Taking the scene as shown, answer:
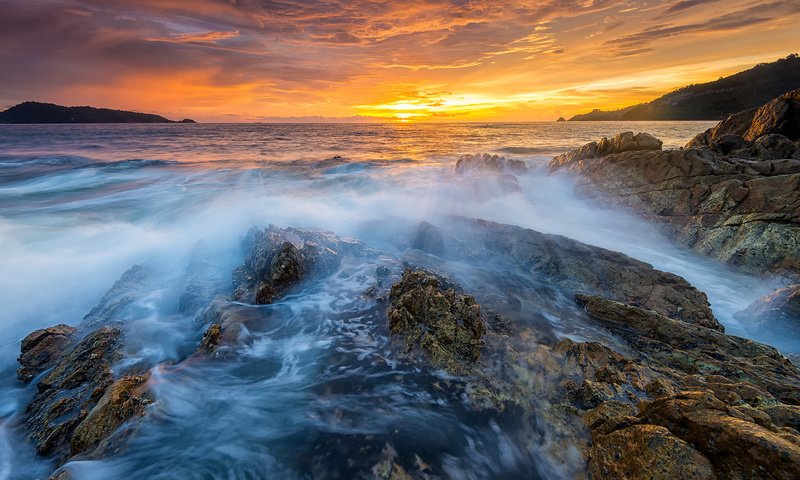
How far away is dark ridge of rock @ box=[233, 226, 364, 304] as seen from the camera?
748cm

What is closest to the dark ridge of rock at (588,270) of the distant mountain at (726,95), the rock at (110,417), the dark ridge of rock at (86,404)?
the rock at (110,417)

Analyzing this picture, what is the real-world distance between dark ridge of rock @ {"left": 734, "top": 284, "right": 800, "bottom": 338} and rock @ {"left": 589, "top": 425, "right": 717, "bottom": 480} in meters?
5.69

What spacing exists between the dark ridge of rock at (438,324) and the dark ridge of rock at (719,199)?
8.42 metres

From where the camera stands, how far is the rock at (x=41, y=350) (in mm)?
5527

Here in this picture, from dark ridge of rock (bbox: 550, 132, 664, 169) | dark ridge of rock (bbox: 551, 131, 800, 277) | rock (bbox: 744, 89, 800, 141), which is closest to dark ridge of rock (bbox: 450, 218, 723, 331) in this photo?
dark ridge of rock (bbox: 551, 131, 800, 277)

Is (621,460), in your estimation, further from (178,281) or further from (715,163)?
(715,163)

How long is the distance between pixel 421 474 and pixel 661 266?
9.60 meters

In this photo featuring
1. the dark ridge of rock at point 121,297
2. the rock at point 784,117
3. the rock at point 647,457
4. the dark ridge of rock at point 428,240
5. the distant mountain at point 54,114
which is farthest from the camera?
the distant mountain at point 54,114

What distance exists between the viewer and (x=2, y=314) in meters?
7.57

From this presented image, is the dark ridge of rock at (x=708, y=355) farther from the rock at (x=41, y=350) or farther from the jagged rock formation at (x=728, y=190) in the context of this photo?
the rock at (x=41, y=350)

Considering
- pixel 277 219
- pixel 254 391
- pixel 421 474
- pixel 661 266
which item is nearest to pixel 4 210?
pixel 277 219

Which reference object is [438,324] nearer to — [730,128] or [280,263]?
[280,263]

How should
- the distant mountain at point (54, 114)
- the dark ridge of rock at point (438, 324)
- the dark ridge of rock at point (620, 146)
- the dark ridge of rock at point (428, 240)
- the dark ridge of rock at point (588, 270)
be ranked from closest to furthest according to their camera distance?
the dark ridge of rock at point (438, 324)
the dark ridge of rock at point (588, 270)
the dark ridge of rock at point (428, 240)
the dark ridge of rock at point (620, 146)
the distant mountain at point (54, 114)

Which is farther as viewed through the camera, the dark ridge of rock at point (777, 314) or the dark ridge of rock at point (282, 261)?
the dark ridge of rock at point (282, 261)
